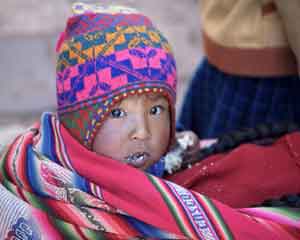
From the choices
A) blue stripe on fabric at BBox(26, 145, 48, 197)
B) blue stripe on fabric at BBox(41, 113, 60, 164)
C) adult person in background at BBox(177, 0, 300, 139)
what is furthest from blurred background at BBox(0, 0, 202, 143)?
blue stripe on fabric at BBox(26, 145, 48, 197)

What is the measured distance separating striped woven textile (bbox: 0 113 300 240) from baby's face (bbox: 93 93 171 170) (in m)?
0.08

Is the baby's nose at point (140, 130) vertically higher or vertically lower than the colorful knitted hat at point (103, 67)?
lower

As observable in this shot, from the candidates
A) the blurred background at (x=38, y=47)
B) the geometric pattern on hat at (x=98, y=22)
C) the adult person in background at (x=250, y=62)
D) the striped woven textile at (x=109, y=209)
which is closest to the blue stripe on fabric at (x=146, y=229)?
the striped woven textile at (x=109, y=209)

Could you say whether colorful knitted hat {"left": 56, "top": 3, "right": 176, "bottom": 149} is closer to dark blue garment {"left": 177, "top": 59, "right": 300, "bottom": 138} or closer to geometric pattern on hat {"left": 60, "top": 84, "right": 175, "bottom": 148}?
geometric pattern on hat {"left": 60, "top": 84, "right": 175, "bottom": 148}

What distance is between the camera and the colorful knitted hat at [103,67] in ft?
4.75

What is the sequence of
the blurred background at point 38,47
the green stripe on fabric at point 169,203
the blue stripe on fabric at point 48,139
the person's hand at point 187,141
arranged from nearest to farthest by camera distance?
the green stripe on fabric at point 169,203, the blue stripe on fabric at point 48,139, the person's hand at point 187,141, the blurred background at point 38,47

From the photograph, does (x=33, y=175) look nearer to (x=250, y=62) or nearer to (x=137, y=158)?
(x=137, y=158)

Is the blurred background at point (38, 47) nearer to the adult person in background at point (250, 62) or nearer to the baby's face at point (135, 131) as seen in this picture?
the adult person in background at point (250, 62)

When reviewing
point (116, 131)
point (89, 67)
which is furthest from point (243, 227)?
point (89, 67)

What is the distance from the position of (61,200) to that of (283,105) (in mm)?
819

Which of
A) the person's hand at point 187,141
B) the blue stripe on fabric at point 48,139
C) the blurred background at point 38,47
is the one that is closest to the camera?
the blue stripe on fabric at point 48,139

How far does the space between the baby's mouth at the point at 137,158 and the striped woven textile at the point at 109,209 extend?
0.40 ft

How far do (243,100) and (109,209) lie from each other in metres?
0.77

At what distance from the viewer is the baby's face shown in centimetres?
145
